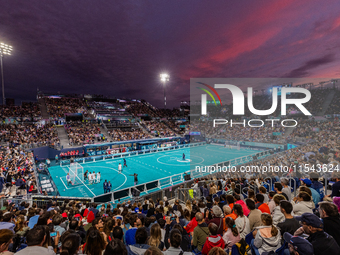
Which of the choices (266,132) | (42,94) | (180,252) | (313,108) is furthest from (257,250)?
(42,94)

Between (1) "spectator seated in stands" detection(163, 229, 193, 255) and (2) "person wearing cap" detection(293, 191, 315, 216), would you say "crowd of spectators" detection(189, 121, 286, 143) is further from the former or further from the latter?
(1) "spectator seated in stands" detection(163, 229, 193, 255)

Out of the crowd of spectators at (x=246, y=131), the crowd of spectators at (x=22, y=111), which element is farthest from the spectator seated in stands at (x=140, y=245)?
the crowd of spectators at (x=22, y=111)

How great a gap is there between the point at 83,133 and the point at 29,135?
1002 cm

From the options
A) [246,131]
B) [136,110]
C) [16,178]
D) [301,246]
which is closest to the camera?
[301,246]

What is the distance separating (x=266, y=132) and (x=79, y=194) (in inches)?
1772

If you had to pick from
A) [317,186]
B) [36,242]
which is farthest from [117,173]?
[36,242]

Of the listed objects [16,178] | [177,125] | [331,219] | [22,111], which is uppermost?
[22,111]

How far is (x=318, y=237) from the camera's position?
282cm

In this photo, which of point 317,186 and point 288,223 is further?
point 317,186

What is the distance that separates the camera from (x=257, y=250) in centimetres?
337

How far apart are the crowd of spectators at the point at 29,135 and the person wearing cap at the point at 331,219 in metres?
37.4

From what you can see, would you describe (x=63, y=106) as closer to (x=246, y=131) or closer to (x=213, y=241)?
(x=246, y=131)

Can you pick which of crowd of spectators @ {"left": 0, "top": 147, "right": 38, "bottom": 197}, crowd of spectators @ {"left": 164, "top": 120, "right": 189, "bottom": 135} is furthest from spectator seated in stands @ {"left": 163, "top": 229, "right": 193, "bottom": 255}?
crowd of spectators @ {"left": 164, "top": 120, "right": 189, "bottom": 135}

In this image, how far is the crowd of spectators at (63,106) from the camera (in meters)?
47.7
